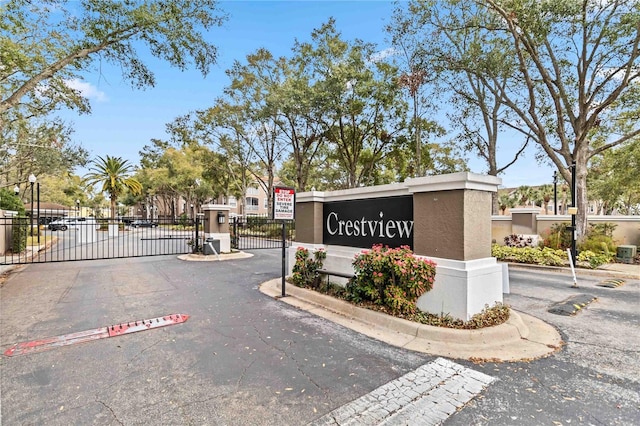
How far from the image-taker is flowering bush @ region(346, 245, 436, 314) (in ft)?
14.1

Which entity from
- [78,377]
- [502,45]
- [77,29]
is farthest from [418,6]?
[78,377]

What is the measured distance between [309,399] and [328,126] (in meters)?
18.6

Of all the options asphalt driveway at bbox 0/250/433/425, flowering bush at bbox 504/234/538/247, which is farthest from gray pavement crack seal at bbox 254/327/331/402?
flowering bush at bbox 504/234/538/247

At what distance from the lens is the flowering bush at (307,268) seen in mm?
6332

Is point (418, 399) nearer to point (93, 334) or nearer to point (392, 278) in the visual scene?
point (392, 278)

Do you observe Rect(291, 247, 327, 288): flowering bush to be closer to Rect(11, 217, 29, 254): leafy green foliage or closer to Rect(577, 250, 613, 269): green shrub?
Rect(577, 250, 613, 269): green shrub

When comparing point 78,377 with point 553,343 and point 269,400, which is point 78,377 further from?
point 553,343

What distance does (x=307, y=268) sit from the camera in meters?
6.49

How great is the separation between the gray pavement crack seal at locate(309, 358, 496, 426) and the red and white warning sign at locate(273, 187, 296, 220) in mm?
3633

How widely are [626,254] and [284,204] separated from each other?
508 inches

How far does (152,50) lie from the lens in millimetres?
8469

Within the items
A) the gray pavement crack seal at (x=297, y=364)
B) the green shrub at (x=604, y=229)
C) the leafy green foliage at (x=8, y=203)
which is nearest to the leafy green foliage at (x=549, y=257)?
the green shrub at (x=604, y=229)

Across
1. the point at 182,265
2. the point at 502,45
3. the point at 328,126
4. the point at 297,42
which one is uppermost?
the point at 297,42

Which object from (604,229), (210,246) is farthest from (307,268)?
(604,229)
